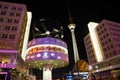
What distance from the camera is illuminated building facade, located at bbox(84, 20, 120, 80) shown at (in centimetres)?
5209

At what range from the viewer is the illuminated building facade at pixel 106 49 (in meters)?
52.1

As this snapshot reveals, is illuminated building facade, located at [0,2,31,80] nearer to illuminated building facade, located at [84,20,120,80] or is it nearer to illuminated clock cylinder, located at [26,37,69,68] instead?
illuminated clock cylinder, located at [26,37,69,68]

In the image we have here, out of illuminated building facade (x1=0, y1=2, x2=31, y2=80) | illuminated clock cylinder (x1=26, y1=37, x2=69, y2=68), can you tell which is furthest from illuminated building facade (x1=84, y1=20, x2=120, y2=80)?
illuminated building facade (x1=0, y1=2, x2=31, y2=80)

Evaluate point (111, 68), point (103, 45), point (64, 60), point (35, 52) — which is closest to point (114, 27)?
point (103, 45)

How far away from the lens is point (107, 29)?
5797 cm

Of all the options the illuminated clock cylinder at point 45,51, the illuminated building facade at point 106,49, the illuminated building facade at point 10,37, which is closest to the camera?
the illuminated clock cylinder at point 45,51

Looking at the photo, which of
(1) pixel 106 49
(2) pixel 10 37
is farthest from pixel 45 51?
(1) pixel 106 49

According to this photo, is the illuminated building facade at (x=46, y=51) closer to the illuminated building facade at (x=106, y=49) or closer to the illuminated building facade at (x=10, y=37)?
the illuminated building facade at (x=10, y=37)

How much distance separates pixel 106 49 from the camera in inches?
2270

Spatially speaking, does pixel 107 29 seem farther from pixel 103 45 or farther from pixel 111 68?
pixel 111 68

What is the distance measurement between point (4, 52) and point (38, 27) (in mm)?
15281

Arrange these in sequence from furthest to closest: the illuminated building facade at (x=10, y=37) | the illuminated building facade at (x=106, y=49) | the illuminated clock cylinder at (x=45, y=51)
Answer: the illuminated building facade at (x=106, y=49)
the illuminated building facade at (x=10, y=37)
the illuminated clock cylinder at (x=45, y=51)

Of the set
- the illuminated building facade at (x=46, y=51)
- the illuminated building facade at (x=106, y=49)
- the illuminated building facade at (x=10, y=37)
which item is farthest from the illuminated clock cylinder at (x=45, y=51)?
the illuminated building facade at (x=106, y=49)

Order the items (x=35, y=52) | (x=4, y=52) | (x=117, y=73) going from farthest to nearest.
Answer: (x=117, y=73) → (x=4, y=52) → (x=35, y=52)
